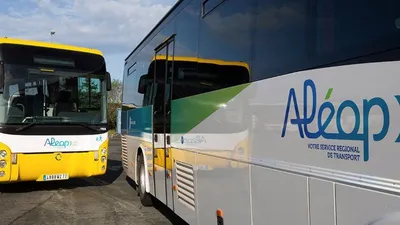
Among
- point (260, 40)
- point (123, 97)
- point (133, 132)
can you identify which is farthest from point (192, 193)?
point (123, 97)

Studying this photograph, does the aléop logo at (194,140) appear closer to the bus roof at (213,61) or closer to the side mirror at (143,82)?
the bus roof at (213,61)

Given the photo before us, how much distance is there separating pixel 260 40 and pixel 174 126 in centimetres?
279

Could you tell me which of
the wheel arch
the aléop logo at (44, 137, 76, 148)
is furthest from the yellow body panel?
the aléop logo at (44, 137, 76, 148)

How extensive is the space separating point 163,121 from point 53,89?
14.3ft

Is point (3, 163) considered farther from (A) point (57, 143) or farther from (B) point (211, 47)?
(B) point (211, 47)

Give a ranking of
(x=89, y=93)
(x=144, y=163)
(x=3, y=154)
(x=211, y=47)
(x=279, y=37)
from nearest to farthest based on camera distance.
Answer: (x=279, y=37)
(x=211, y=47)
(x=144, y=163)
(x=3, y=154)
(x=89, y=93)

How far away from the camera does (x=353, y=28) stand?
8.46 ft

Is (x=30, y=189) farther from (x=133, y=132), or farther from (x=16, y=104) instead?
(x=133, y=132)

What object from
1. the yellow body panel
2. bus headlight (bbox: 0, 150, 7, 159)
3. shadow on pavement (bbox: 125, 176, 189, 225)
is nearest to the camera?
the yellow body panel

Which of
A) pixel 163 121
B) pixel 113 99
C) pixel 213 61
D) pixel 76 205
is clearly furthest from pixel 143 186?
pixel 113 99

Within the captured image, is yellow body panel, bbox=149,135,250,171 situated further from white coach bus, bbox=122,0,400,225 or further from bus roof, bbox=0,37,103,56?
bus roof, bbox=0,37,103,56

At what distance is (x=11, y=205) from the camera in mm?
8602

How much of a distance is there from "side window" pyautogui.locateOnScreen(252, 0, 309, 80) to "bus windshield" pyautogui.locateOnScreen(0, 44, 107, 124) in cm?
710

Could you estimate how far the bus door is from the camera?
6504 millimetres
